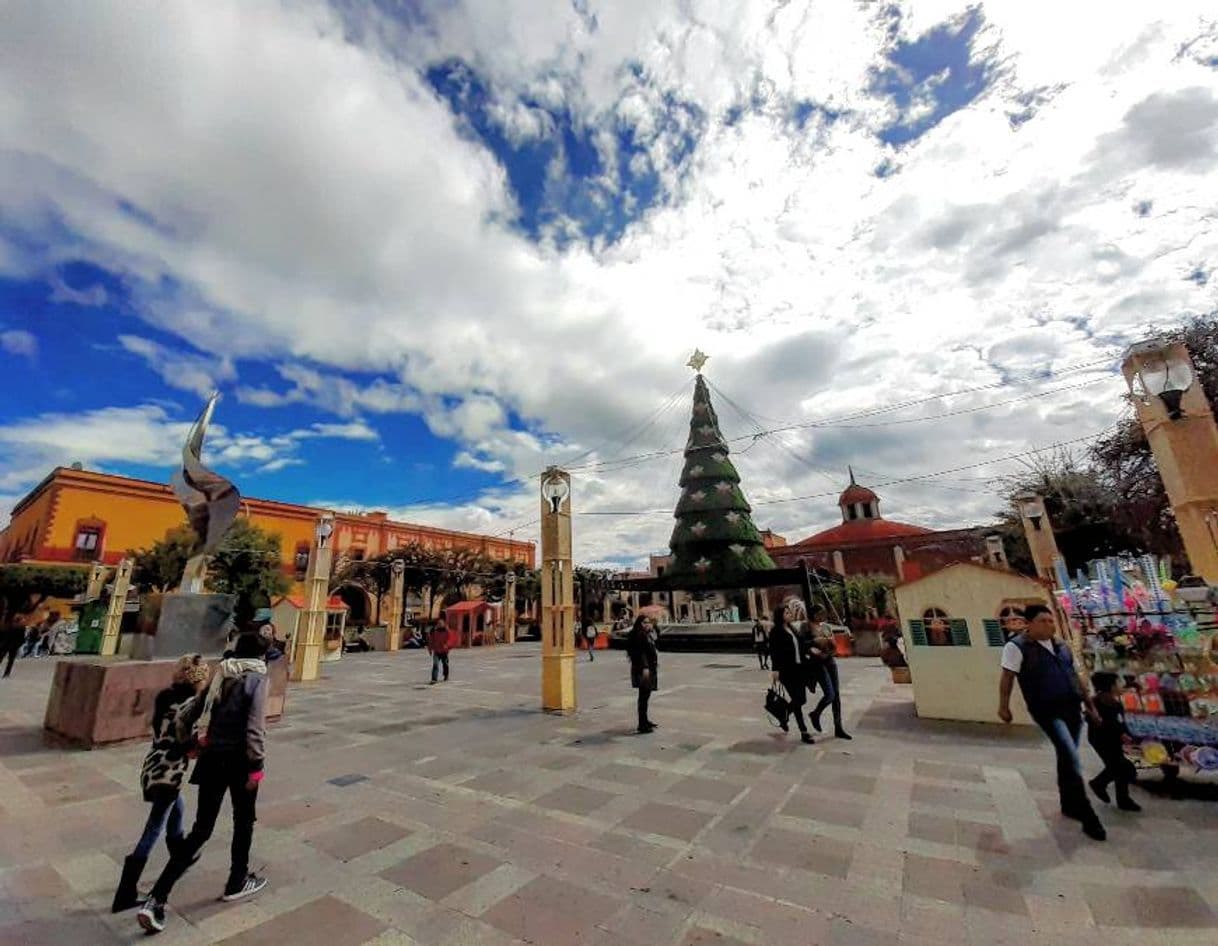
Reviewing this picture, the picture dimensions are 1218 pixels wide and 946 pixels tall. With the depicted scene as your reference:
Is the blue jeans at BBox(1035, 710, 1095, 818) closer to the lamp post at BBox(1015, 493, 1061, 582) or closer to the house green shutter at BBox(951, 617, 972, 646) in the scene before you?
the house green shutter at BBox(951, 617, 972, 646)

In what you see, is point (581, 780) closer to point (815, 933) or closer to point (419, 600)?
point (815, 933)

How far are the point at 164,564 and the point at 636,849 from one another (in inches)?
1214

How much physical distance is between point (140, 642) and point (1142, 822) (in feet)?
36.4

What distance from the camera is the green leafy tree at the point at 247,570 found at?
2495cm

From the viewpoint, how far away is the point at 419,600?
38438 mm

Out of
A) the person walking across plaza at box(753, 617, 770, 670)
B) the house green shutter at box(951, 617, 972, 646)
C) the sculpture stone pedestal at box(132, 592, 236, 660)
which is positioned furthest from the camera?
the person walking across plaza at box(753, 617, 770, 670)

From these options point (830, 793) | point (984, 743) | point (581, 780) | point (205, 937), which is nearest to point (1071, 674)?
point (830, 793)

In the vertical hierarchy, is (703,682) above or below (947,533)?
below

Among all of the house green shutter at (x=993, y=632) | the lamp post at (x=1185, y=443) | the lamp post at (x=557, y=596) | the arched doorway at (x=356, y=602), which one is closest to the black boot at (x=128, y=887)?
the lamp post at (x=557, y=596)

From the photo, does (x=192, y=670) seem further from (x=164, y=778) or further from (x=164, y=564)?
(x=164, y=564)

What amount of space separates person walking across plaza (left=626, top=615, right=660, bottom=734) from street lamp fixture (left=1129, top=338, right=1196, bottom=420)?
223 inches

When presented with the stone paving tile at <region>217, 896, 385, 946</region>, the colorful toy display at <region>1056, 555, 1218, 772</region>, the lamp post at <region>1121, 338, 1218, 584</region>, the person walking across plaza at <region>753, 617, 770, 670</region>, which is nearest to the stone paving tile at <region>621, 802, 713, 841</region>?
the stone paving tile at <region>217, 896, 385, 946</region>

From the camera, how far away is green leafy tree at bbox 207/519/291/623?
24953 mm

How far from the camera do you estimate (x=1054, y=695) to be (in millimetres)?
3965
